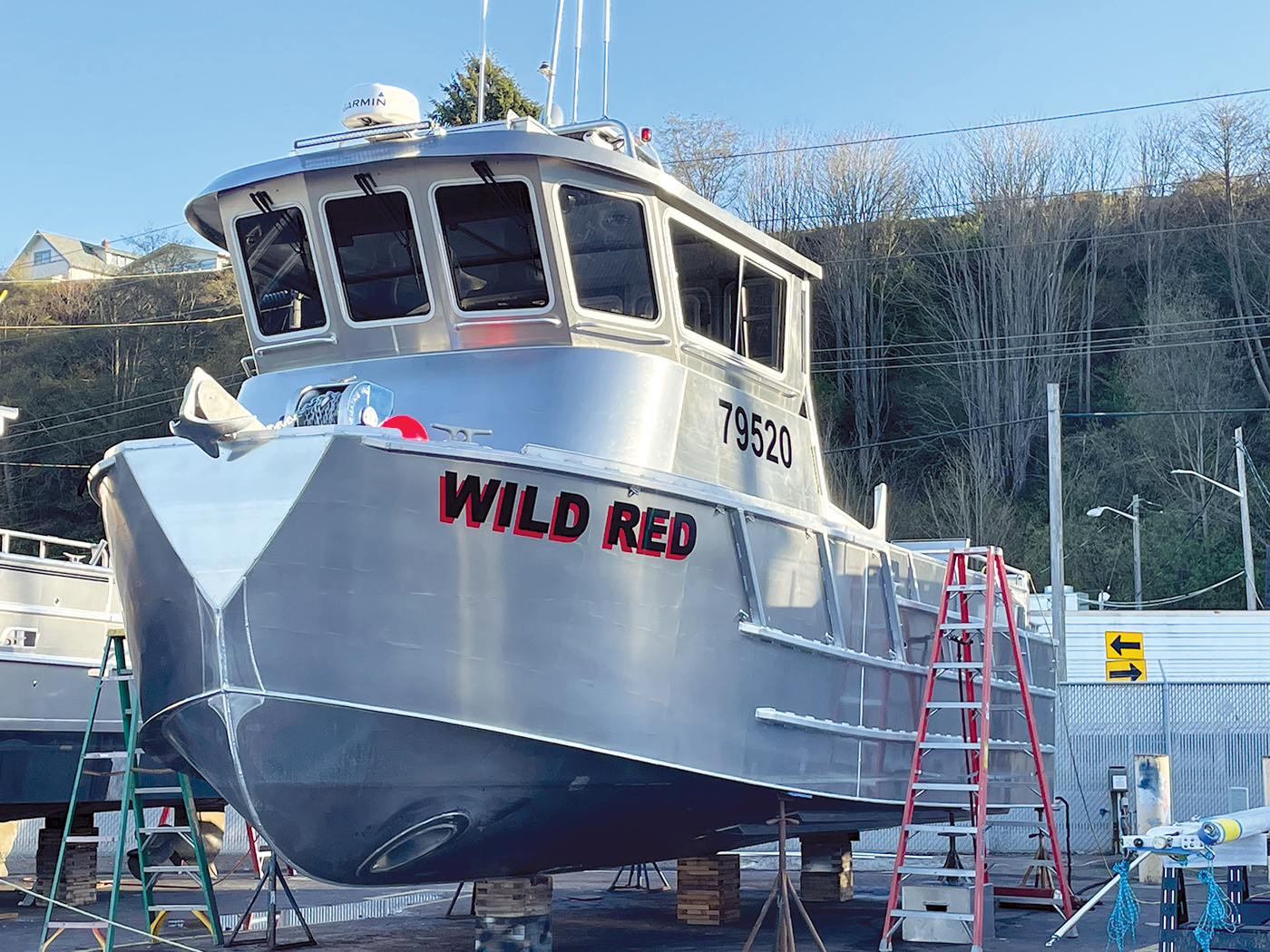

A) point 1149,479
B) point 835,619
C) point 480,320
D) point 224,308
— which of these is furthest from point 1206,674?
point 224,308

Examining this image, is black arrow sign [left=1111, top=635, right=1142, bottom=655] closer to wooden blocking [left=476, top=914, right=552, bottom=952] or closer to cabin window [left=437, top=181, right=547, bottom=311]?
wooden blocking [left=476, top=914, right=552, bottom=952]

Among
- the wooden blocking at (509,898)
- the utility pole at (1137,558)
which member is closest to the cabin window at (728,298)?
the wooden blocking at (509,898)

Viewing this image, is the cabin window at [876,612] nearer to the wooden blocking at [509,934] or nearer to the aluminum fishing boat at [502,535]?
the aluminum fishing boat at [502,535]

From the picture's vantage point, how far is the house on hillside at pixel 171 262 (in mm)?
47312

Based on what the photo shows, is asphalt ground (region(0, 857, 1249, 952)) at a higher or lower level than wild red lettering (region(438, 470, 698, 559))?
lower

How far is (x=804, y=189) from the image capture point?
142 feet

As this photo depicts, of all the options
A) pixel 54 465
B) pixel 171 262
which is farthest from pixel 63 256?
pixel 54 465

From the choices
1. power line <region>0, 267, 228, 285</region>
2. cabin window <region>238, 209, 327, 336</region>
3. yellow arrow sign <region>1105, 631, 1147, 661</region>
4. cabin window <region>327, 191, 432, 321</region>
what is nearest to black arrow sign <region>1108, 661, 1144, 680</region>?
yellow arrow sign <region>1105, 631, 1147, 661</region>

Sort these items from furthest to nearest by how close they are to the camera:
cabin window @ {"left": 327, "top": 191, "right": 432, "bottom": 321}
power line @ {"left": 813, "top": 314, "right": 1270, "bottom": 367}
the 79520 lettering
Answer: power line @ {"left": 813, "top": 314, "right": 1270, "bottom": 367} < the 79520 lettering < cabin window @ {"left": 327, "top": 191, "right": 432, "bottom": 321}

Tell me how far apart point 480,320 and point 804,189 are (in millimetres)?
36888

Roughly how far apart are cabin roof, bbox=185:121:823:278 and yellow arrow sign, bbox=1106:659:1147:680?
15177mm

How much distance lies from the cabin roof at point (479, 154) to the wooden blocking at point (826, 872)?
7569 mm

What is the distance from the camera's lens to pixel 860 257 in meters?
43.2

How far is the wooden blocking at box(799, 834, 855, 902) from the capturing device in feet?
44.7
